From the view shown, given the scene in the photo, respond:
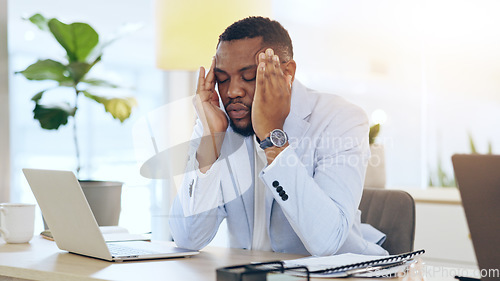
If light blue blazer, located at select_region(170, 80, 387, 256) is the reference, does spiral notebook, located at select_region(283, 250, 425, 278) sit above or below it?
below

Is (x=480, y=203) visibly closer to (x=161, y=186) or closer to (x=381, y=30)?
(x=161, y=186)

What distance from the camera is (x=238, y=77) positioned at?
167 centimetres

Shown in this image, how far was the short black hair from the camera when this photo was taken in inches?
68.2

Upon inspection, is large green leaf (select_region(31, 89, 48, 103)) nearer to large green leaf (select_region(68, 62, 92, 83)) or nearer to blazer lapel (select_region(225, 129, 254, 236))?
large green leaf (select_region(68, 62, 92, 83))

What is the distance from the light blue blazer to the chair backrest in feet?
0.19

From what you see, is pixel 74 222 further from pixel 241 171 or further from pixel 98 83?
pixel 98 83

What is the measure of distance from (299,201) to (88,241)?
485 millimetres

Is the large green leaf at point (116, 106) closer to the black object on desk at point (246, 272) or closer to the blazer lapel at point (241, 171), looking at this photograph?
the blazer lapel at point (241, 171)

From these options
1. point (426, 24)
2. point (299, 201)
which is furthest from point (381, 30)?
point (299, 201)

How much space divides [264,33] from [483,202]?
98cm

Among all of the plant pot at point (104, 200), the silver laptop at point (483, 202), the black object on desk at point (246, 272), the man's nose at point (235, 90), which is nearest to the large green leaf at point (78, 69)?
the plant pot at point (104, 200)

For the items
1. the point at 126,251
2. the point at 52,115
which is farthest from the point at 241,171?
the point at 52,115

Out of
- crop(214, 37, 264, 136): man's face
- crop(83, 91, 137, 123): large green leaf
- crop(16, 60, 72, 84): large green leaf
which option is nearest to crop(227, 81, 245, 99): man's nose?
crop(214, 37, 264, 136): man's face

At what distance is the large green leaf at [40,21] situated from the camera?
8.11 feet
